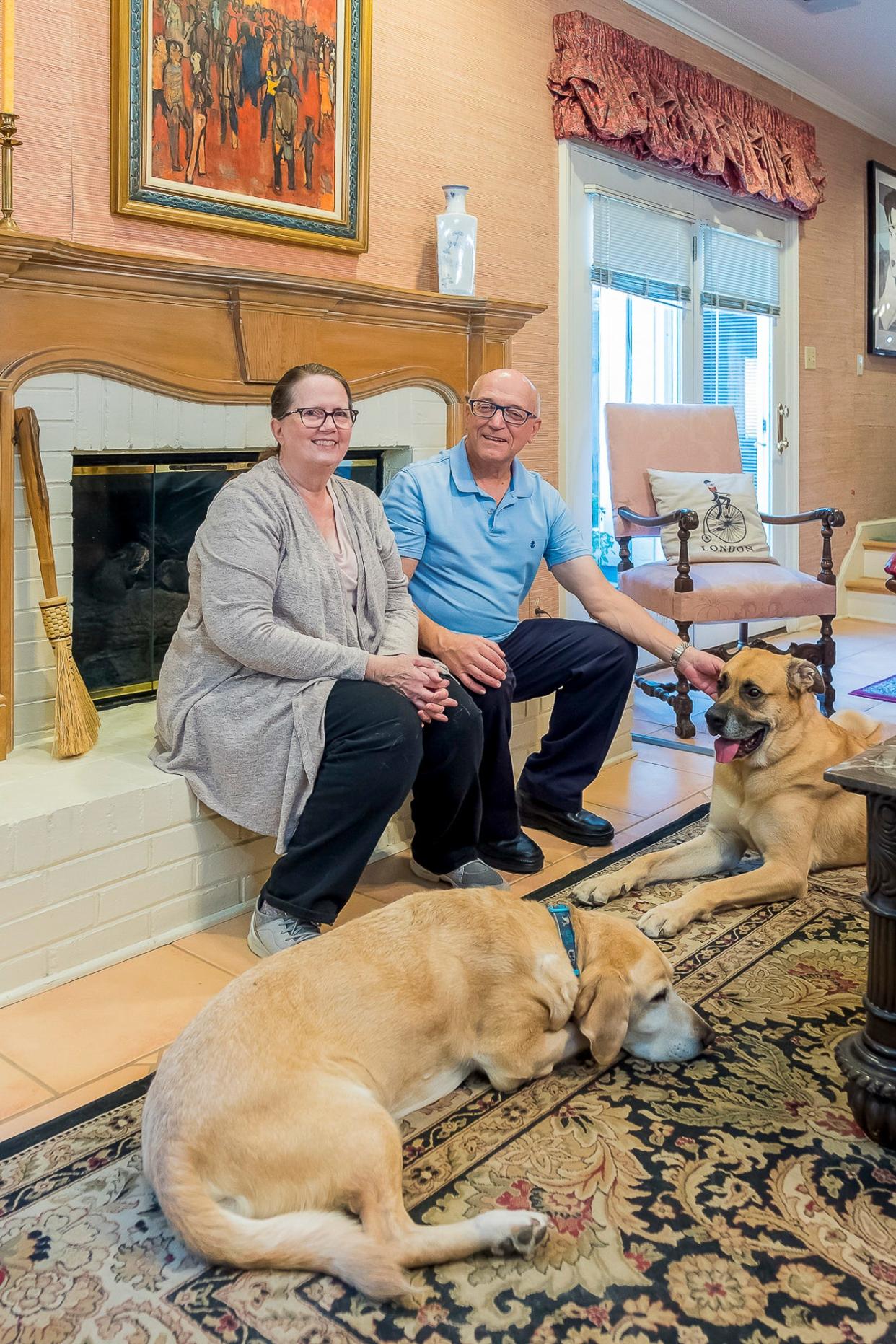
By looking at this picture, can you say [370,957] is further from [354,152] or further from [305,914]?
[354,152]

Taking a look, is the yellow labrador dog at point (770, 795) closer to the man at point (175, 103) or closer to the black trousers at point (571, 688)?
the black trousers at point (571, 688)

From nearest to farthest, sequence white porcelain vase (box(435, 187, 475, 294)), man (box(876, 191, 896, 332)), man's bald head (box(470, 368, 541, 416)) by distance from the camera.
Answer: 1. man's bald head (box(470, 368, 541, 416))
2. white porcelain vase (box(435, 187, 475, 294))
3. man (box(876, 191, 896, 332))

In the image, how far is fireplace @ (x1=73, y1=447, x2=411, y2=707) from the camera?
2.68 metres

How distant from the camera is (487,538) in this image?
2748mm

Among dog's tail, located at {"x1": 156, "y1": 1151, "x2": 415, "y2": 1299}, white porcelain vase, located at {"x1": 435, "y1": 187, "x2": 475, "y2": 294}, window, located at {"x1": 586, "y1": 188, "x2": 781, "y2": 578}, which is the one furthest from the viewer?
window, located at {"x1": 586, "y1": 188, "x2": 781, "y2": 578}

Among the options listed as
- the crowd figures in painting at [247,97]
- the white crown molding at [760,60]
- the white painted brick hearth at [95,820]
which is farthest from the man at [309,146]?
the white crown molding at [760,60]

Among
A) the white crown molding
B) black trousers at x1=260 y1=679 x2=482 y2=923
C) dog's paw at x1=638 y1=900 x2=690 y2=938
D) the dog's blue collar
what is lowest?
dog's paw at x1=638 y1=900 x2=690 y2=938

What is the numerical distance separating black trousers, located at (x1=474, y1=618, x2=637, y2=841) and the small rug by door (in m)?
1.79

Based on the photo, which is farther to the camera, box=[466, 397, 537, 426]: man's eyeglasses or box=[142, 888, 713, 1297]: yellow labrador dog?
box=[466, 397, 537, 426]: man's eyeglasses

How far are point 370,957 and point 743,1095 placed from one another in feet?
1.94

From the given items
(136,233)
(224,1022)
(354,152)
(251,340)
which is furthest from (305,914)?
(354,152)

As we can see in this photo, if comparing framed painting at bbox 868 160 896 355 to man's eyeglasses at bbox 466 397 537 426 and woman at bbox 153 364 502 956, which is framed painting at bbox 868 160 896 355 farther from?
woman at bbox 153 364 502 956

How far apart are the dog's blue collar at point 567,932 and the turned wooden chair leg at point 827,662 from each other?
2.51m

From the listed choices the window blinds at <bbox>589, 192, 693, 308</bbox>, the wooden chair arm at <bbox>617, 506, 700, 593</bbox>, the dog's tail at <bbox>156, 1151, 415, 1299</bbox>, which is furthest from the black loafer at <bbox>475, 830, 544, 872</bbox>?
the window blinds at <bbox>589, 192, 693, 308</bbox>
